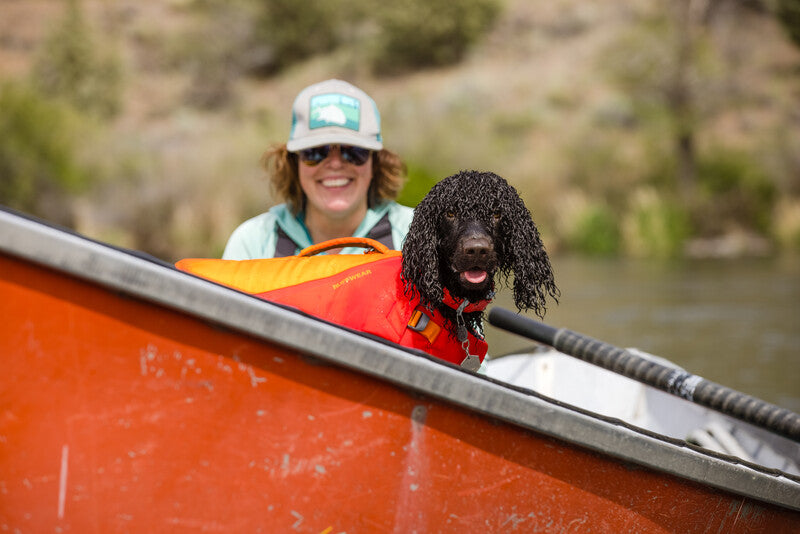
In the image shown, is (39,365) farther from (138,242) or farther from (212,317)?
(138,242)

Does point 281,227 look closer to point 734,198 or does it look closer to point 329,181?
point 329,181

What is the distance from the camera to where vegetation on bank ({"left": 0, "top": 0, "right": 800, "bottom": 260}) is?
17.5m

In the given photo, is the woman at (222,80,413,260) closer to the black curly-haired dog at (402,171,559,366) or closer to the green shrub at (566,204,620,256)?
the black curly-haired dog at (402,171,559,366)

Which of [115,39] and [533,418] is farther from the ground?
[115,39]

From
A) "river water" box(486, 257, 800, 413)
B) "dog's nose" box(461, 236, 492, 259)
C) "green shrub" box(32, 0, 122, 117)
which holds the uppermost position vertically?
"green shrub" box(32, 0, 122, 117)

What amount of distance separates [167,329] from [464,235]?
935 mm

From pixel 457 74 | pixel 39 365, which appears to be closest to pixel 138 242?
pixel 39 365

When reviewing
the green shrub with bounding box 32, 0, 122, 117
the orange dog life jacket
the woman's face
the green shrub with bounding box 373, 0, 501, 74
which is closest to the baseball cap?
the woman's face

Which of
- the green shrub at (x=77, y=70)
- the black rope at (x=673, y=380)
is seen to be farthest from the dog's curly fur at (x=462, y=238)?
the green shrub at (x=77, y=70)

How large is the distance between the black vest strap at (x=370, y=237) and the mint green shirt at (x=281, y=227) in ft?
0.05

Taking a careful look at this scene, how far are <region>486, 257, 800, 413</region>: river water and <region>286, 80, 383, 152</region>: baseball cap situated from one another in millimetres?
5361

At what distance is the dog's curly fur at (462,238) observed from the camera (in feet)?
8.25

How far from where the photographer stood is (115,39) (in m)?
46.9

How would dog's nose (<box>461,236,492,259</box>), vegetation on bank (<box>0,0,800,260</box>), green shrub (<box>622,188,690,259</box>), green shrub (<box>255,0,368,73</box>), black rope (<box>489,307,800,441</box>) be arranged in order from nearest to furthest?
dog's nose (<box>461,236,492,259</box>), black rope (<box>489,307,800,441</box>), vegetation on bank (<box>0,0,800,260</box>), green shrub (<box>622,188,690,259</box>), green shrub (<box>255,0,368,73</box>)
